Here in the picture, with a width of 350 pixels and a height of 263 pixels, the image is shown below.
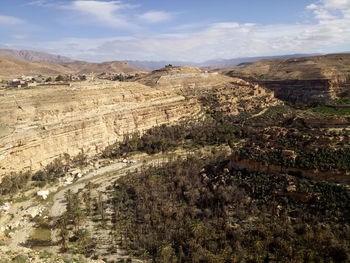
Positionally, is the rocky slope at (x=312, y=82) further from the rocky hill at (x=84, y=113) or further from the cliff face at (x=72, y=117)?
the cliff face at (x=72, y=117)

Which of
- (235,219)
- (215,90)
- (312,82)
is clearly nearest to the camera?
(235,219)

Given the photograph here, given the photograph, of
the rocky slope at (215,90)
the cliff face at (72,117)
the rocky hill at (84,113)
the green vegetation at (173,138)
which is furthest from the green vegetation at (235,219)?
the rocky slope at (215,90)

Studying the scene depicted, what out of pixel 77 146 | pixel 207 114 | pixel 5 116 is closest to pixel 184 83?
pixel 207 114

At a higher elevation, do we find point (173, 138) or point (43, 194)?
point (173, 138)

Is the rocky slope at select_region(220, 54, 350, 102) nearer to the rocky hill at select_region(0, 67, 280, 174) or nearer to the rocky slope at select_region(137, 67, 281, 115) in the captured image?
the rocky slope at select_region(137, 67, 281, 115)

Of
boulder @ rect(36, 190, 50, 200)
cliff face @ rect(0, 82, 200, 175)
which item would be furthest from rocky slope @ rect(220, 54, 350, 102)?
boulder @ rect(36, 190, 50, 200)

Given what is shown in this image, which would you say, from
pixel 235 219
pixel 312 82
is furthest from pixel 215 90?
pixel 235 219

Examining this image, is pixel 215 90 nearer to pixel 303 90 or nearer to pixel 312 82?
pixel 303 90

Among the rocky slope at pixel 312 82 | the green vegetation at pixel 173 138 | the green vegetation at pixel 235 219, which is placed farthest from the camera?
the rocky slope at pixel 312 82

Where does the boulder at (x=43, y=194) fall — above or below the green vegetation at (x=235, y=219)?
below
